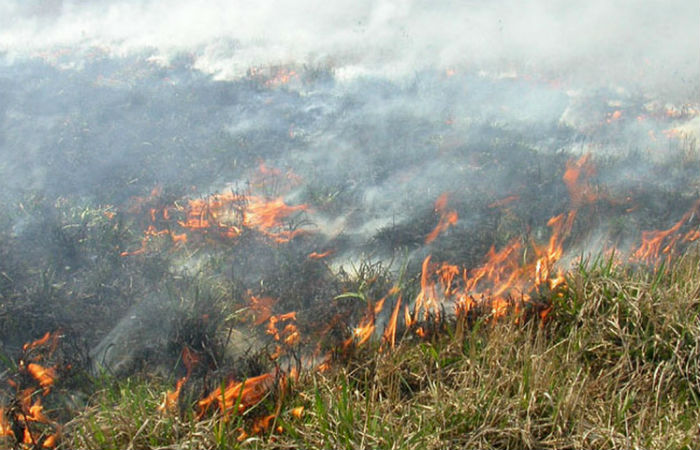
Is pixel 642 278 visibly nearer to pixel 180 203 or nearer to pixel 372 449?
pixel 372 449

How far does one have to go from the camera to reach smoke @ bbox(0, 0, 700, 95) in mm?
11547

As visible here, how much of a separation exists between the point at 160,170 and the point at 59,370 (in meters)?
4.02

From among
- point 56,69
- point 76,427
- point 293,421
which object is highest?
point 56,69

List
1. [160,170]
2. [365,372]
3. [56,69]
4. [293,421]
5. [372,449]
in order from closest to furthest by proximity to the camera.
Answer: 1. [372,449]
2. [293,421]
3. [365,372]
4. [160,170]
5. [56,69]

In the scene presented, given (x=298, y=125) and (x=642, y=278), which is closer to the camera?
(x=642, y=278)

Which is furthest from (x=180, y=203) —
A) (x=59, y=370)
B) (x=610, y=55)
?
(x=610, y=55)

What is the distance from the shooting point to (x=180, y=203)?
21.5 ft

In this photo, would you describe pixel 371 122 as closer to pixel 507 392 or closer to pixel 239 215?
pixel 239 215

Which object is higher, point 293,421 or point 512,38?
point 512,38

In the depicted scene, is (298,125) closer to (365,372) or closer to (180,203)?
(180,203)

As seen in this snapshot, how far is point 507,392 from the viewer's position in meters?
3.34

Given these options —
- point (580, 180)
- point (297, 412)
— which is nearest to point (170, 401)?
point (297, 412)

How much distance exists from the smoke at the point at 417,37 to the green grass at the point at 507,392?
7583 mm

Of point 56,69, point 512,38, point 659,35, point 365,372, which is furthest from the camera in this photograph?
point 512,38
